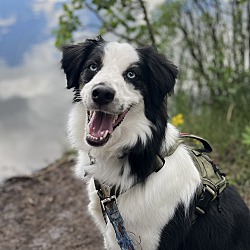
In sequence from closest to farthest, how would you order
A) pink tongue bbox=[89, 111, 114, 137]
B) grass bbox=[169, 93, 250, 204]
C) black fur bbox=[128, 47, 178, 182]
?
1. pink tongue bbox=[89, 111, 114, 137]
2. black fur bbox=[128, 47, 178, 182]
3. grass bbox=[169, 93, 250, 204]

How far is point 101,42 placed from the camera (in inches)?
106

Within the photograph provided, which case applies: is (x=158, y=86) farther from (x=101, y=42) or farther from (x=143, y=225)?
(x=143, y=225)

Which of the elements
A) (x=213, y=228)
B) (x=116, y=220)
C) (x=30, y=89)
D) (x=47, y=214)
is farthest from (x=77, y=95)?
(x=30, y=89)

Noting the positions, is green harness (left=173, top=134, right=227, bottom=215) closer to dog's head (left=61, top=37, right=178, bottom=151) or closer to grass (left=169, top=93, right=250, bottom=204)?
dog's head (left=61, top=37, right=178, bottom=151)

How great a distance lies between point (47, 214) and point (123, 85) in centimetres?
227

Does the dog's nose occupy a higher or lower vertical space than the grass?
higher

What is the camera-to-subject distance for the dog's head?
2.40 metres

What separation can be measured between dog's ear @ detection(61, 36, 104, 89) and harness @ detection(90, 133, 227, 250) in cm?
47

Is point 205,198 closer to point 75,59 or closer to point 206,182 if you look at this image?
point 206,182

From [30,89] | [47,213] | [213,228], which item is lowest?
[47,213]

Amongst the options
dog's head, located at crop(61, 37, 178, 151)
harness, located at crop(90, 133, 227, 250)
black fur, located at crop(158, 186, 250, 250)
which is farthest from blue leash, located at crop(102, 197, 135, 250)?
dog's head, located at crop(61, 37, 178, 151)

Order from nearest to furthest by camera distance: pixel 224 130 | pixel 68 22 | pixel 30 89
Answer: pixel 68 22 → pixel 224 130 → pixel 30 89

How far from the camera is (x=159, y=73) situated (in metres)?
2.55

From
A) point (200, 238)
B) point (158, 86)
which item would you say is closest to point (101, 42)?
point (158, 86)
